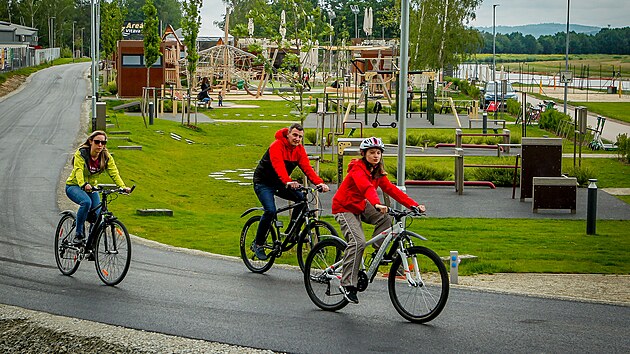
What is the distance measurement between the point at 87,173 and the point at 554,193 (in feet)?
44.6

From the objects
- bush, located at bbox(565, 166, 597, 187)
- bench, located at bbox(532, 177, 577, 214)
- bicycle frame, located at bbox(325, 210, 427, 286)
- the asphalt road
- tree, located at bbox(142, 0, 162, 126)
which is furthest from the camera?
tree, located at bbox(142, 0, 162, 126)

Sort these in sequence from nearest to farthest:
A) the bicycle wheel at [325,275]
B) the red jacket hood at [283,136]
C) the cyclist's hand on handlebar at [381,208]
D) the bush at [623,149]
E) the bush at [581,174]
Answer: the cyclist's hand on handlebar at [381,208] < the bicycle wheel at [325,275] < the red jacket hood at [283,136] < the bush at [581,174] < the bush at [623,149]

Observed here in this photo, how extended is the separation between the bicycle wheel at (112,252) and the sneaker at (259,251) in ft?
5.90

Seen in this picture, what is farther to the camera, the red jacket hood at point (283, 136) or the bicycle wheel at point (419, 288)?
the red jacket hood at point (283, 136)

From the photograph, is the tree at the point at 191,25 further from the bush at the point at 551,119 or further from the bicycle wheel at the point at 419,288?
the bicycle wheel at the point at 419,288

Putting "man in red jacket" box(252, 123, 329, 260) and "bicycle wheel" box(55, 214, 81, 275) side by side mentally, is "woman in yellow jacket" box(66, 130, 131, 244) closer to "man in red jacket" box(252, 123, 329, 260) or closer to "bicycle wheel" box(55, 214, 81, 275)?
"bicycle wheel" box(55, 214, 81, 275)

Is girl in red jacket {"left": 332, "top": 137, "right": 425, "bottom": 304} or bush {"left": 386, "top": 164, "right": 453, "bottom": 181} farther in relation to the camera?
bush {"left": 386, "top": 164, "right": 453, "bottom": 181}

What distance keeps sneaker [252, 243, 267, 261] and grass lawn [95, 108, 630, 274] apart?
1.55 metres

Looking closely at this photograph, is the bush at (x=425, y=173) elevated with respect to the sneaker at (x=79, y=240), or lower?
lower

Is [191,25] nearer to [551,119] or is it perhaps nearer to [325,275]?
[551,119]

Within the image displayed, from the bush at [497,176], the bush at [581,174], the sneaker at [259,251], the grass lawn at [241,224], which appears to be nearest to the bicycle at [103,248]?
the sneaker at [259,251]

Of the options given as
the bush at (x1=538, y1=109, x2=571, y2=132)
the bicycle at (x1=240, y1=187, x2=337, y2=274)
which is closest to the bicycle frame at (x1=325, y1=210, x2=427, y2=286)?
the bicycle at (x1=240, y1=187, x2=337, y2=274)

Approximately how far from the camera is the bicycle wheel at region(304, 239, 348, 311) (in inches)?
429

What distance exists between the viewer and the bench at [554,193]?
Answer: 2334 centimetres
